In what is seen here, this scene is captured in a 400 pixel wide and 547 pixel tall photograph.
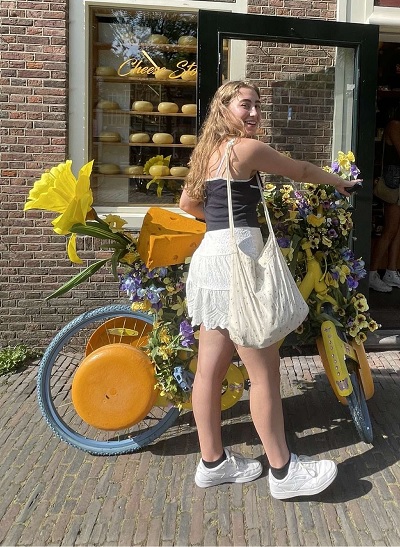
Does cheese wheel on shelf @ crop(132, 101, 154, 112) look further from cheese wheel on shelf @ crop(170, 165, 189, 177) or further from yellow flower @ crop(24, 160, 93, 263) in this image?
yellow flower @ crop(24, 160, 93, 263)

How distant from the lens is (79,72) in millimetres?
5062

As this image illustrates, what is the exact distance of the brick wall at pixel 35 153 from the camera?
4.94m

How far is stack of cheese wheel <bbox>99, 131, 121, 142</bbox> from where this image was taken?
5.43 meters

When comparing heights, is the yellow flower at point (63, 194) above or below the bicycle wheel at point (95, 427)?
above

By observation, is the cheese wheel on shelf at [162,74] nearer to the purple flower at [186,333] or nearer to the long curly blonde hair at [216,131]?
the long curly blonde hair at [216,131]

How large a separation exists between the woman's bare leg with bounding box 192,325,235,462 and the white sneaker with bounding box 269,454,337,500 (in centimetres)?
33

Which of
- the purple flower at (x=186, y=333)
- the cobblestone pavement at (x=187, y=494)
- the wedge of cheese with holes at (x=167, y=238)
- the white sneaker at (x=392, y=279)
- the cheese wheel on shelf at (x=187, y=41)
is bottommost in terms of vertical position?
the cobblestone pavement at (x=187, y=494)

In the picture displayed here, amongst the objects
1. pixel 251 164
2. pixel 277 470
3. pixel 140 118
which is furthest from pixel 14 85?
pixel 277 470

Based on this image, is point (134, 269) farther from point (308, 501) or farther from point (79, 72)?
point (79, 72)

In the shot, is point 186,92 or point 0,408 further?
point 186,92

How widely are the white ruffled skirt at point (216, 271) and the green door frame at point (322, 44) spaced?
2020mm

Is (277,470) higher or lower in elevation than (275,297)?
lower

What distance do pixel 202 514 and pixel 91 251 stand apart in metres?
2.89

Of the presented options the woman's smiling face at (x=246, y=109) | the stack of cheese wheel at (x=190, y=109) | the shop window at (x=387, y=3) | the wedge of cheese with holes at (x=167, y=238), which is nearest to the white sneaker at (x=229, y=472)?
the wedge of cheese with holes at (x=167, y=238)
